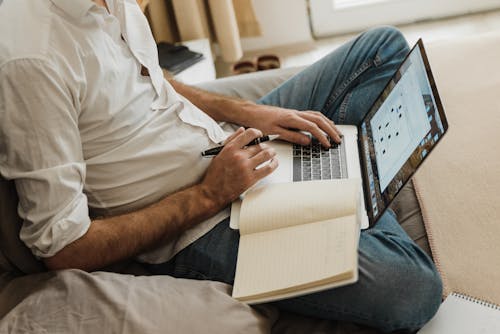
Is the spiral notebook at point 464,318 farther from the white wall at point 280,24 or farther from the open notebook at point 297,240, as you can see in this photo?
the white wall at point 280,24

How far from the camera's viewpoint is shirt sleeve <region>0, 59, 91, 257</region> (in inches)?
36.3

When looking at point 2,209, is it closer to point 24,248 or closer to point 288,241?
point 24,248

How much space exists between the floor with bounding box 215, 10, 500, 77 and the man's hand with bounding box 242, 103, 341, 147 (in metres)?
1.32

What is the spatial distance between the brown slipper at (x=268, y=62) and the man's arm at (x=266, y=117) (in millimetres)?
811

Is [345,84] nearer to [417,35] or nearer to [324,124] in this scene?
[324,124]

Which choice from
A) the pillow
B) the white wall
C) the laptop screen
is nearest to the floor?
the white wall

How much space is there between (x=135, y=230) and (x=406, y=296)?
0.50m

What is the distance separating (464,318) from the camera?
1006 mm

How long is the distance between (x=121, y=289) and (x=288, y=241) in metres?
Result: 0.30

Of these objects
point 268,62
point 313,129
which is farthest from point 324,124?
point 268,62

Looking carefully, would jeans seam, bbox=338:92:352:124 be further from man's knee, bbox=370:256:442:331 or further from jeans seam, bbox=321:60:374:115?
man's knee, bbox=370:256:442:331

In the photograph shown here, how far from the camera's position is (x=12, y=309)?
92cm

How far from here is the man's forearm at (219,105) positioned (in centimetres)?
143

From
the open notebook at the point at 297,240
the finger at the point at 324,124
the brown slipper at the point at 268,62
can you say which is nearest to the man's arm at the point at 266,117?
the finger at the point at 324,124
